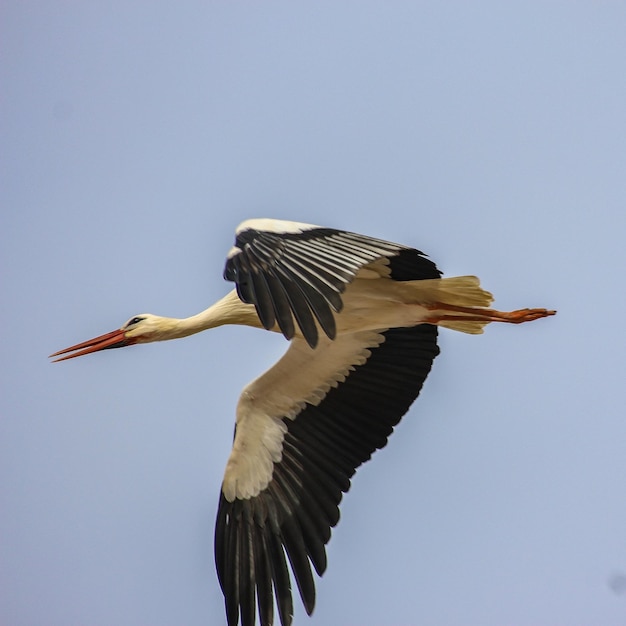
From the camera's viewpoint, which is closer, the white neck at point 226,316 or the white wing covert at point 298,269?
the white wing covert at point 298,269

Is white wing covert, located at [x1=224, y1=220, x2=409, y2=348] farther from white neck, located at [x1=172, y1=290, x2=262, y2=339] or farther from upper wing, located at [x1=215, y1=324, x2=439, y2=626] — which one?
Result: upper wing, located at [x1=215, y1=324, x2=439, y2=626]

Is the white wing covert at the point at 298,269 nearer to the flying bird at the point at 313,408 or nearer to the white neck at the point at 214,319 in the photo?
the flying bird at the point at 313,408

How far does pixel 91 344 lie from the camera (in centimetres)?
932

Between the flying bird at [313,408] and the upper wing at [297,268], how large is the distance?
0.81 metres

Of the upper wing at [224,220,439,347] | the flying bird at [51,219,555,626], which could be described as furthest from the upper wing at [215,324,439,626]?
the upper wing at [224,220,439,347]

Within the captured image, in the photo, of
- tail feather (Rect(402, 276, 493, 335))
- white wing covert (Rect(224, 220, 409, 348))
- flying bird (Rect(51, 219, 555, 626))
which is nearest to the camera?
white wing covert (Rect(224, 220, 409, 348))

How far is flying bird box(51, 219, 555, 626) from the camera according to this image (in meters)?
8.14

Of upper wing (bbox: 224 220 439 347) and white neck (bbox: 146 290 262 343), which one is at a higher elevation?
white neck (bbox: 146 290 262 343)

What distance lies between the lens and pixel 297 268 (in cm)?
666

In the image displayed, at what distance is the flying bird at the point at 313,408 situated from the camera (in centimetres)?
814

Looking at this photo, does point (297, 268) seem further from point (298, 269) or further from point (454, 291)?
point (454, 291)

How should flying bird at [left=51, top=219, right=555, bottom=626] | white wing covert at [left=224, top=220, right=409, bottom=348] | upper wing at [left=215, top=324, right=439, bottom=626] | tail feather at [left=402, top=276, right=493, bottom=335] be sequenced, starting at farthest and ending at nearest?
upper wing at [left=215, top=324, right=439, bottom=626] → flying bird at [left=51, top=219, right=555, bottom=626] → tail feather at [left=402, top=276, right=493, bottom=335] → white wing covert at [left=224, top=220, right=409, bottom=348]

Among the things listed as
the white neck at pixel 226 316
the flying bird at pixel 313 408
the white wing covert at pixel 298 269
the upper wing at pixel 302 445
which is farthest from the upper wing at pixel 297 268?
the upper wing at pixel 302 445

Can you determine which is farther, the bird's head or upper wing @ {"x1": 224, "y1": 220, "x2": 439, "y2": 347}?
the bird's head
